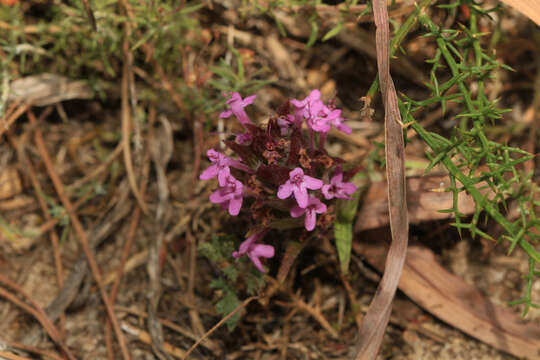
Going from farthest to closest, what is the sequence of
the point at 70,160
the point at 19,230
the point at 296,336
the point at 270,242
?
the point at 70,160 < the point at 19,230 < the point at 296,336 < the point at 270,242

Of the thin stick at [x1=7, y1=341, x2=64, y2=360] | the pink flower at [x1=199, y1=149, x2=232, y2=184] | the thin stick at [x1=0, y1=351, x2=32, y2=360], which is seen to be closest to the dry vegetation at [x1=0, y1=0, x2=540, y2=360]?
the thin stick at [x1=7, y1=341, x2=64, y2=360]

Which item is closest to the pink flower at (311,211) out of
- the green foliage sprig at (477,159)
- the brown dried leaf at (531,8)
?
the green foliage sprig at (477,159)

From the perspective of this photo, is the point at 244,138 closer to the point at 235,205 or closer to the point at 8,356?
the point at 235,205

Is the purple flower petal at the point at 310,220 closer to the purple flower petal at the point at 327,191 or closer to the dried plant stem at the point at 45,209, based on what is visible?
the purple flower petal at the point at 327,191

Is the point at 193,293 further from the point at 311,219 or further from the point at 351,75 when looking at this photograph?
the point at 351,75

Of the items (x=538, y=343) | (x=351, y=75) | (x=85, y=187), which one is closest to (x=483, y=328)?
(x=538, y=343)

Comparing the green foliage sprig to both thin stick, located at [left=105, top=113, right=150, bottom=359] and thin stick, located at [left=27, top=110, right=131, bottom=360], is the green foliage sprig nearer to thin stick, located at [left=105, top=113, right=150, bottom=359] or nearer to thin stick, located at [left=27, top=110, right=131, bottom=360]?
thin stick, located at [left=105, top=113, right=150, bottom=359]
